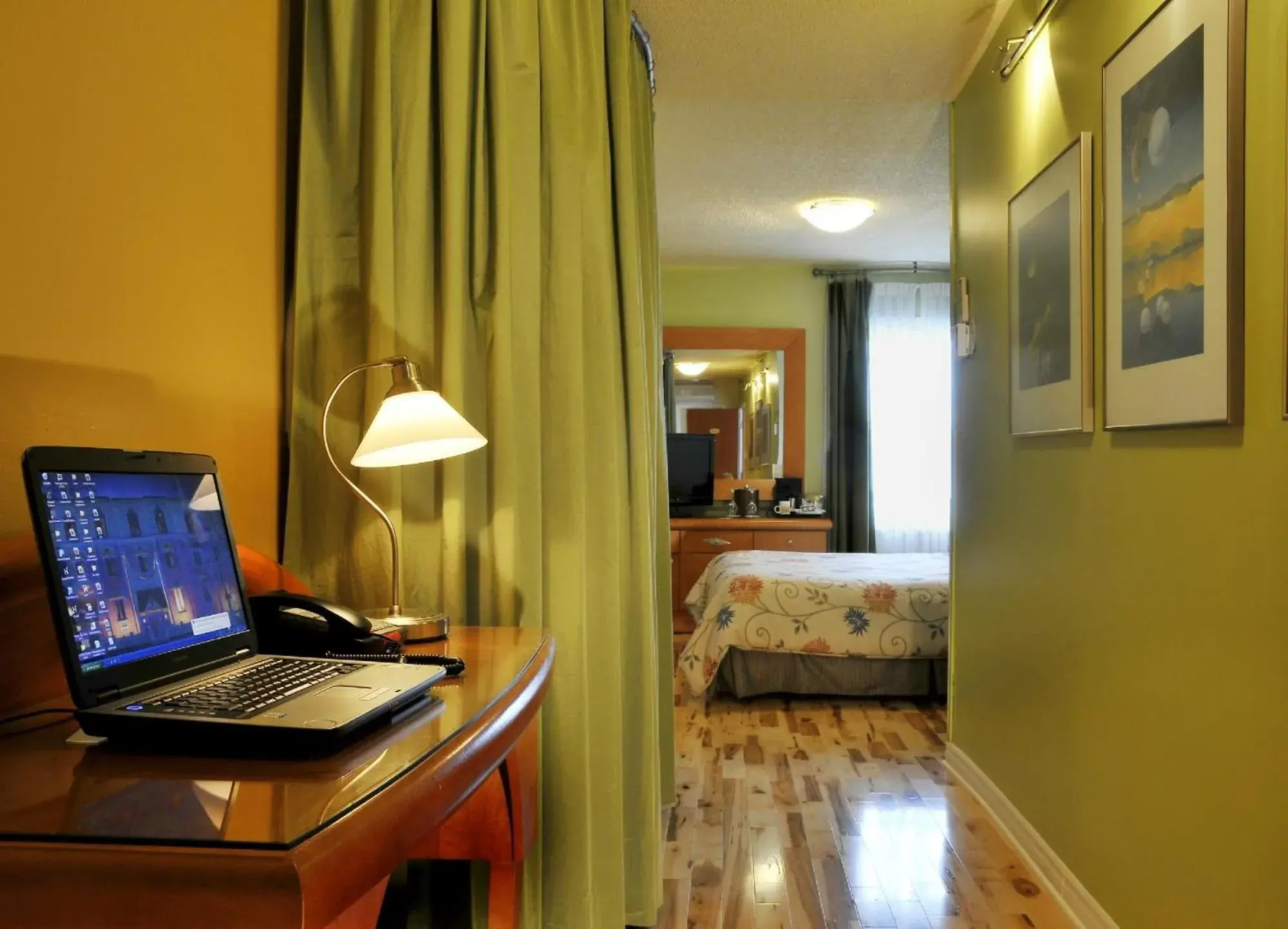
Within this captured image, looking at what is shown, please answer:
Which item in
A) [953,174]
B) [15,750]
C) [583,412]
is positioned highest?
[953,174]

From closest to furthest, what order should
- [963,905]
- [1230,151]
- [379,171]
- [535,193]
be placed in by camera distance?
[1230,151]
[379,171]
[535,193]
[963,905]

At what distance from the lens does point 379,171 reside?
4.98 ft

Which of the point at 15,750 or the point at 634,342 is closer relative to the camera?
the point at 15,750

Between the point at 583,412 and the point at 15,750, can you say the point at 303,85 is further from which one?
the point at 15,750

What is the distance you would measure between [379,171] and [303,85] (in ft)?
0.83

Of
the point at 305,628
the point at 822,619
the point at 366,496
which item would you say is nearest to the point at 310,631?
the point at 305,628

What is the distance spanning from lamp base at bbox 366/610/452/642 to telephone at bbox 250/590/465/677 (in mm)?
97

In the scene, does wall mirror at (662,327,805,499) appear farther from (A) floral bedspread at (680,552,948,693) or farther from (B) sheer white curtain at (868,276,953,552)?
(A) floral bedspread at (680,552,948,693)

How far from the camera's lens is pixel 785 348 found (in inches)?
230

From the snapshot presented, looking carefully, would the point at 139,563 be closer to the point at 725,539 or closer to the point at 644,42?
the point at 644,42

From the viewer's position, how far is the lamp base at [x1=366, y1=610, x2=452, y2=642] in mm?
1271

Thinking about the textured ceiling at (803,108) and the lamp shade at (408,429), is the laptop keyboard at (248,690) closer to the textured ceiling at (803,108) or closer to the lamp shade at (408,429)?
the lamp shade at (408,429)

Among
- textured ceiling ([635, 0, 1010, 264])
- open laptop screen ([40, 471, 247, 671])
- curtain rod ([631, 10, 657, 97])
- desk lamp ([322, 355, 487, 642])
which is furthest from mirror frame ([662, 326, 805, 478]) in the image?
open laptop screen ([40, 471, 247, 671])

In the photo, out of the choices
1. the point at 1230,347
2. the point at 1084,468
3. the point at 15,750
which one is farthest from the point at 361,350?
the point at 1084,468
